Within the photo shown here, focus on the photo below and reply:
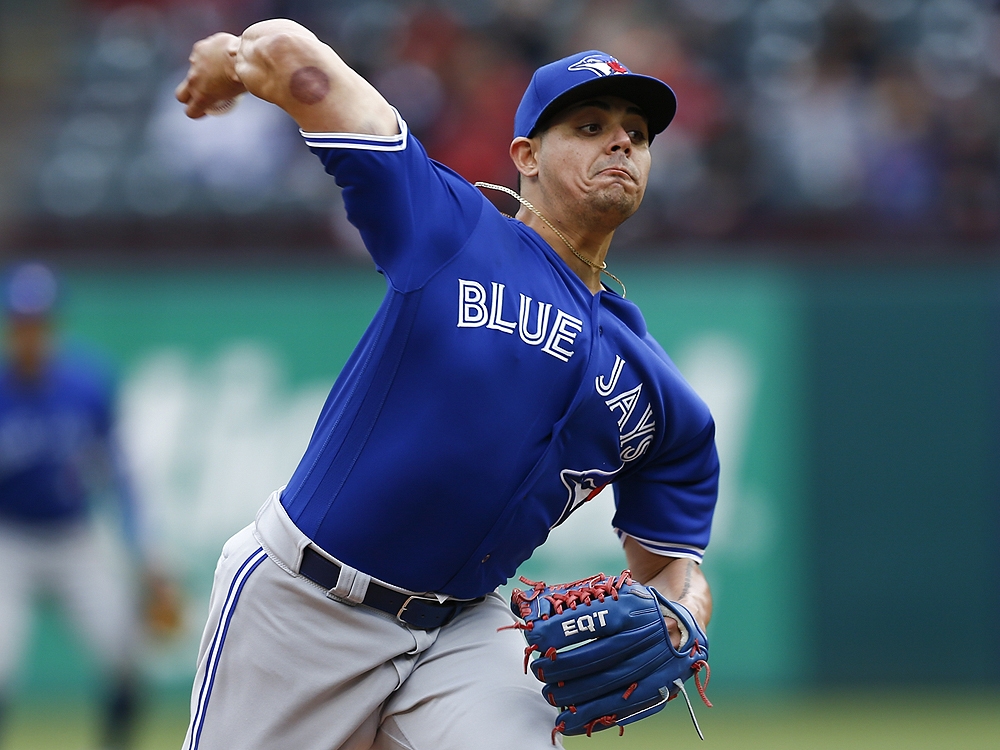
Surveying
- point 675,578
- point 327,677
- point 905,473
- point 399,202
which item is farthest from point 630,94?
point 905,473

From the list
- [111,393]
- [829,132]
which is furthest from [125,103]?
[829,132]

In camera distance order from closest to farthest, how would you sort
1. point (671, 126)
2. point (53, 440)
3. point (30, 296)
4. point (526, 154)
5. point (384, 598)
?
1. point (384, 598)
2. point (526, 154)
3. point (30, 296)
4. point (53, 440)
5. point (671, 126)

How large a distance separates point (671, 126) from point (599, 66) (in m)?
6.14

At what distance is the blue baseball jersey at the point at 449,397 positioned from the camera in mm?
3379

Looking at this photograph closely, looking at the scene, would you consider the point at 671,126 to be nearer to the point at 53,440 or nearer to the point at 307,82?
the point at 53,440

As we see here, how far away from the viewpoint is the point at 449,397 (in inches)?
134

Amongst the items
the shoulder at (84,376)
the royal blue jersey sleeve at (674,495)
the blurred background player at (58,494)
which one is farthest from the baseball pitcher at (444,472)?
the shoulder at (84,376)

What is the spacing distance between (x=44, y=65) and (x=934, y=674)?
9.65m

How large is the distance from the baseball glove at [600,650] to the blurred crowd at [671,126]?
18.9 feet

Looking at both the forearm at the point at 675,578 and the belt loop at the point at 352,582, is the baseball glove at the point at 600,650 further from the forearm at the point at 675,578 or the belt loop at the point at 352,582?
the belt loop at the point at 352,582

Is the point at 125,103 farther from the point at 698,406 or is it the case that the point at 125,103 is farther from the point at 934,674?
the point at 698,406

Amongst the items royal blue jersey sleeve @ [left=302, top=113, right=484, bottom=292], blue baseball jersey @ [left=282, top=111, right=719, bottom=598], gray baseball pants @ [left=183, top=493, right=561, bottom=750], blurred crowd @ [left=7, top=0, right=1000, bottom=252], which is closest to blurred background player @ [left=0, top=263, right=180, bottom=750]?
blurred crowd @ [left=7, top=0, right=1000, bottom=252]

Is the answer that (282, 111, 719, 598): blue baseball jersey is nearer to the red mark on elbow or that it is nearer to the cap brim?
the red mark on elbow

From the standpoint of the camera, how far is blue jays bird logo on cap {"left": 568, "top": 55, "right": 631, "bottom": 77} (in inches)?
145
